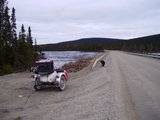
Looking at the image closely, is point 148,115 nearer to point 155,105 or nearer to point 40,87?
point 155,105

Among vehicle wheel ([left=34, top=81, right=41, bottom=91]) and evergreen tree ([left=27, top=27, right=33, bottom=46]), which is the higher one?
evergreen tree ([left=27, top=27, right=33, bottom=46])

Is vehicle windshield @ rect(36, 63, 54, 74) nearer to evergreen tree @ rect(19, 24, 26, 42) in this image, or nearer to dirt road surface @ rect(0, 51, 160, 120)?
dirt road surface @ rect(0, 51, 160, 120)

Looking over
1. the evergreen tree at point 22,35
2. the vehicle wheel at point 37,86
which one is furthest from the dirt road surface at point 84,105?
the evergreen tree at point 22,35

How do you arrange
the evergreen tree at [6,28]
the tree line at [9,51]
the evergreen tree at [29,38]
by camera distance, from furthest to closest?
the evergreen tree at [29,38] → the evergreen tree at [6,28] → the tree line at [9,51]

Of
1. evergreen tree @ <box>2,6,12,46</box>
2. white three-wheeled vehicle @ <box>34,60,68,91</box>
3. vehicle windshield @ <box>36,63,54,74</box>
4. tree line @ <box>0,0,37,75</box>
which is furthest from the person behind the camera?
evergreen tree @ <box>2,6,12,46</box>

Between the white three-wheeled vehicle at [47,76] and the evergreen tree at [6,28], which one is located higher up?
the evergreen tree at [6,28]

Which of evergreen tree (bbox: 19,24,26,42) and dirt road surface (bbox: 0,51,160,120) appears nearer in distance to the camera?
dirt road surface (bbox: 0,51,160,120)

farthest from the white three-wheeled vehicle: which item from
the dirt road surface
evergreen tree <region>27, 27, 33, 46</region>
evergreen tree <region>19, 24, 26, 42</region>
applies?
evergreen tree <region>27, 27, 33, 46</region>

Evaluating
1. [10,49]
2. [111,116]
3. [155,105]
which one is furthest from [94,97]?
[10,49]

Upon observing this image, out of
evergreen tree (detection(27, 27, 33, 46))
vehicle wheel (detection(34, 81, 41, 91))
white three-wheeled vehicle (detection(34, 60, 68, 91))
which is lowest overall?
vehicle wheel (detection(34, 81, 41, 91))

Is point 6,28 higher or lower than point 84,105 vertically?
higher

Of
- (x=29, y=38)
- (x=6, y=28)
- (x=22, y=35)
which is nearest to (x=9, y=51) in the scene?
(x=6, y=28)

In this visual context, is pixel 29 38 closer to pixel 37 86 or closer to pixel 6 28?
pixel 6 28

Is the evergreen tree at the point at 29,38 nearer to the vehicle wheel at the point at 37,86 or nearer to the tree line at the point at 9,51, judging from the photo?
the tree line at the point at 9,51
